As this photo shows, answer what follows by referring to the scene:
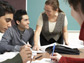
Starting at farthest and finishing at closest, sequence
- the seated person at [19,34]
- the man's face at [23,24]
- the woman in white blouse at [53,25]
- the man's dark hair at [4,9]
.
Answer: the woman in white blouse at [53,25], the man's face at [23,24], the seated person at [19,34], the man's dark hair at [4,9]

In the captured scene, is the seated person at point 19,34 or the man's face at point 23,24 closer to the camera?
the seated person at point 19,34

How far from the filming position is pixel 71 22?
2943 mm

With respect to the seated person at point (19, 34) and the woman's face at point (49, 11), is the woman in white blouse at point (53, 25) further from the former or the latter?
the seated person at point (19, 34)

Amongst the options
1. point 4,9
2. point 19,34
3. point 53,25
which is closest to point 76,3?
point 4,9

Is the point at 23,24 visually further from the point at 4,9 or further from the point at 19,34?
the point at 4,9

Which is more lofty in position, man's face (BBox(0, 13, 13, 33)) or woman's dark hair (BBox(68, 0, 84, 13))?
woman's dark hair (BBox(68, 0, 84, 13))

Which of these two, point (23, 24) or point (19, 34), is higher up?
point (23, 24)

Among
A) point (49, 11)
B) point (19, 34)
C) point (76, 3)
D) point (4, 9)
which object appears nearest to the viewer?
point (76, 3)

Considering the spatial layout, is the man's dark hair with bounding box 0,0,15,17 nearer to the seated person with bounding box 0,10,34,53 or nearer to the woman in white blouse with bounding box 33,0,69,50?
the seated person with bounding box 0,10,34,53

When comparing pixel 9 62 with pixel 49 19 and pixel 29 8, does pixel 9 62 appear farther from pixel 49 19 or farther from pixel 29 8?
pixel 29 8

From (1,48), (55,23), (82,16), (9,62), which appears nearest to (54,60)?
(9,62)

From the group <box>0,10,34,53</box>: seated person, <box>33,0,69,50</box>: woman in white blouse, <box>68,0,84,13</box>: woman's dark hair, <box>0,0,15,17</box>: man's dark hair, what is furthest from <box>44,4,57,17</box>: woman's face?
<box>68,0,84,13</box>: woman's dark hair

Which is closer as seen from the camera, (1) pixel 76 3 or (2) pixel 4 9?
(1) pixel 76 3

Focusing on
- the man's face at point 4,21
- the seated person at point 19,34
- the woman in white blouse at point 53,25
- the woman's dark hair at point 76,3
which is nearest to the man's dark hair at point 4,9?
the man's face at point 4,21
